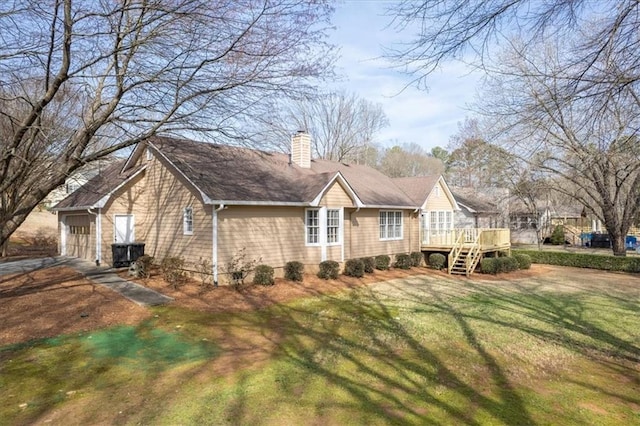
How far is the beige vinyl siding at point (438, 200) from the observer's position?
908 inches

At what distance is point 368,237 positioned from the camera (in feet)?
62.9

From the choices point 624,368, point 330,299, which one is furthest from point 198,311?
point 624,368

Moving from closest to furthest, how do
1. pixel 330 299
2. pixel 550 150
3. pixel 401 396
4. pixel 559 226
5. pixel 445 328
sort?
pixel 401 396 < pixel 445 328 < pixel 330 299 < pixel 550 150 < pixel 559 226

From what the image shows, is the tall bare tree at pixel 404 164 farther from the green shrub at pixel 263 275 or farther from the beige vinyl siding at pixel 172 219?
the green shrub at pixel 263 275

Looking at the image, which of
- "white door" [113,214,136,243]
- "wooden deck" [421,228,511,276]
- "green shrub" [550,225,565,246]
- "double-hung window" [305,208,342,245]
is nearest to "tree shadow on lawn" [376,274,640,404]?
"wooden deck" [421,228,511,276]

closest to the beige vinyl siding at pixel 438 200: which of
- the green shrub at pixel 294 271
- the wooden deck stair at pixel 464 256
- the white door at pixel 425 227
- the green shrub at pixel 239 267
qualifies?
A: the white door at pixel 425 227

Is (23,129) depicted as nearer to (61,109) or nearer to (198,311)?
(198,311)

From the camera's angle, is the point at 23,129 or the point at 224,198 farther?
the point at 224,198

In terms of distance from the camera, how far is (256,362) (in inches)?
273

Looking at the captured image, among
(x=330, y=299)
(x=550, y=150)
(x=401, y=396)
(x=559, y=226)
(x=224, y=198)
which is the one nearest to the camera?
(x=401, y=396)

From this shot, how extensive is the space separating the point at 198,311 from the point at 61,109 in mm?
12041

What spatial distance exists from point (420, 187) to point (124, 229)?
15348mm

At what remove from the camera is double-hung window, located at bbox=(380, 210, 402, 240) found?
20.2 metres

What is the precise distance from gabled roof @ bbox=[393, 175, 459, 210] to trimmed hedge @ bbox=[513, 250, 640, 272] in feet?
18.5
